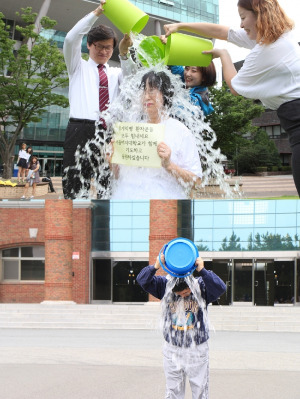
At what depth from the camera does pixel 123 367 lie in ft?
32.5

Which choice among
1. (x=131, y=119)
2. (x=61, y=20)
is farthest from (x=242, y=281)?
(x=131, y=119)

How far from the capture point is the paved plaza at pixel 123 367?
7.55 meters

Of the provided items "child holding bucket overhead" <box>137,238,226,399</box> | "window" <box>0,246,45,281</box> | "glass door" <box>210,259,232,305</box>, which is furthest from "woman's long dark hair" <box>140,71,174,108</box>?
"window" <box>0,246,45,281</box>

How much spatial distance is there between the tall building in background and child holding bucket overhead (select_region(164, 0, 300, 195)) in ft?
3.83

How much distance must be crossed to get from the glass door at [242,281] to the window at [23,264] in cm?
913

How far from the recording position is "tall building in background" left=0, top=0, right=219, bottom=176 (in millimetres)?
4629

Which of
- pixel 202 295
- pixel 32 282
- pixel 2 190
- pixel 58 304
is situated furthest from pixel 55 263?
pixel 202 295

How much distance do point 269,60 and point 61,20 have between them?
2055 cm

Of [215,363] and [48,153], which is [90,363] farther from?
[48,153]

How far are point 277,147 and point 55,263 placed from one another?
1667 centimetres

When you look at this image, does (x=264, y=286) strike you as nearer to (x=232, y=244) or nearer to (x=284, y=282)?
(x=284, y=282)

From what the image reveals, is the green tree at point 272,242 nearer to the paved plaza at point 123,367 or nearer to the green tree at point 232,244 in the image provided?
the green tree at point 232,244

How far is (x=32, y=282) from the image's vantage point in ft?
106

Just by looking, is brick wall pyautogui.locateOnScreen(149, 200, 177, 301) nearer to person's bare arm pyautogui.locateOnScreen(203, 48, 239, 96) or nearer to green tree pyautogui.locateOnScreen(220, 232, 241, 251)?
green tree pyautogui.locateOnScreen(220, 232, 241, 251)
